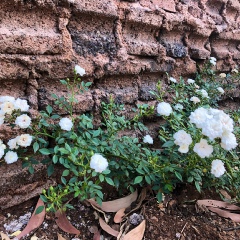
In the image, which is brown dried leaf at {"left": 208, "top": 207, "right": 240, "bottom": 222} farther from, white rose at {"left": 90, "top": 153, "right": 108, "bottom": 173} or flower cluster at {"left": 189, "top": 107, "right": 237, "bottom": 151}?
white rose at {"left": 90, "top": 153, "right": 108, "bottom": 173}

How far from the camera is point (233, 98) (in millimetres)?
2250

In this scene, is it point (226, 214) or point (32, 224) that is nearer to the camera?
point (32, 224)

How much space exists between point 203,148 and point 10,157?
74 centimetres

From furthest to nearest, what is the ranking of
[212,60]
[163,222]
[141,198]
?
[212,60]
[141,198]
[163,222]

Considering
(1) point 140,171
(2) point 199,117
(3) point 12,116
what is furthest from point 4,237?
(2) point 199,117

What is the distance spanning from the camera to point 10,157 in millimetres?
989

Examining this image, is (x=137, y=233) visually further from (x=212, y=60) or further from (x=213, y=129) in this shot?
(x=212, y=60)

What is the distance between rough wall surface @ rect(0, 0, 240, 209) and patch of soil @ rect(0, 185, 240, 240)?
5.9 inches

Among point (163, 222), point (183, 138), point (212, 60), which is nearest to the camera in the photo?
point (183, 138)

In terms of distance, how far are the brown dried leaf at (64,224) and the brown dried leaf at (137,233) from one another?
8.2 inches

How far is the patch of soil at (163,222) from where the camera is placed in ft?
3.55

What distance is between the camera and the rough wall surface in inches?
42.0

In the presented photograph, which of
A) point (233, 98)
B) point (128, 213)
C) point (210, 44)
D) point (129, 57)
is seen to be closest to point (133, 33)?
point (129, 57)

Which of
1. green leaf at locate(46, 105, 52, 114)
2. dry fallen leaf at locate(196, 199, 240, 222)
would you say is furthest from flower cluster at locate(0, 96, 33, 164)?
dry fallen leaf at locate(196, 199, 240, 222)
